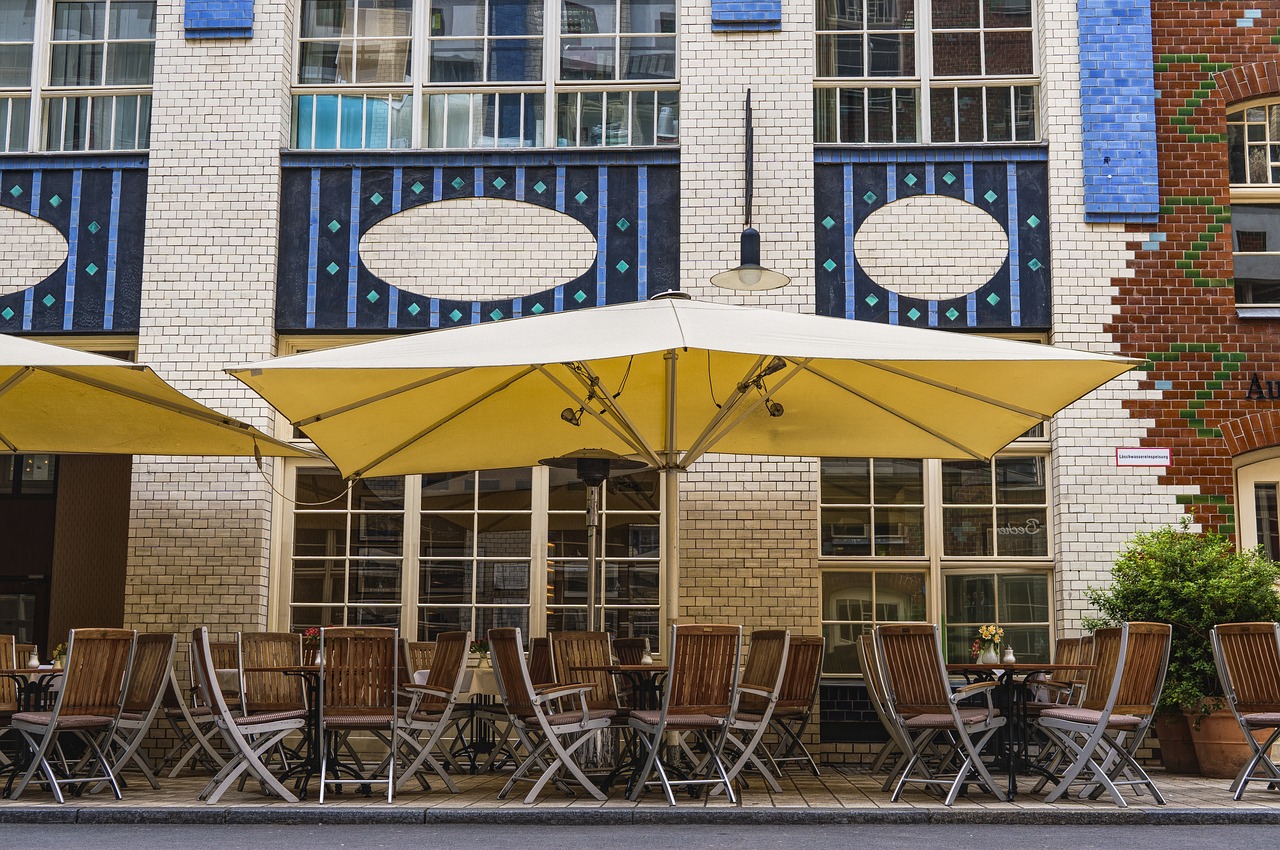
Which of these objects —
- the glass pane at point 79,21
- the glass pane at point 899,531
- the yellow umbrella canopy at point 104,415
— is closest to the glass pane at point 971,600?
the glass pane at point 899,531

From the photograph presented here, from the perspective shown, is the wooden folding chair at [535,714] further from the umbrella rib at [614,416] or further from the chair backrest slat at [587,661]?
the umbrella rib at [614,416]

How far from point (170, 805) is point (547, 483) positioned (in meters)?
4.19

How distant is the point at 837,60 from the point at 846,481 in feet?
11.1

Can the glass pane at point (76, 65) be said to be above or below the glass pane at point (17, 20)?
Answer: below

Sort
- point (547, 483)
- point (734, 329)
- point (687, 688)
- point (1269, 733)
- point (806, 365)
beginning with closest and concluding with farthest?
1. point (734, 329)
2. point (687, 688)
3. point (806, 365)
4. point (1269, 733)
5. point (547, 483)

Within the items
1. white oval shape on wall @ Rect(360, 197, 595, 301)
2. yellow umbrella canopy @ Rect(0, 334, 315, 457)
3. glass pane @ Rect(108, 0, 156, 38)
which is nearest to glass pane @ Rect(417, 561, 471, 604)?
yellow umbrella canopy @ Rect(0, 334, 315, 457)

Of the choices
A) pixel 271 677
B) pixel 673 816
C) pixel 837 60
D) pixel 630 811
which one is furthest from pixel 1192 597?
pixel 271 677

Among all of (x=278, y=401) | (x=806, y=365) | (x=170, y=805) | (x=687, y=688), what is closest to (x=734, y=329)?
(x=806, y=365)

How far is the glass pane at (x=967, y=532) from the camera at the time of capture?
10.6 m

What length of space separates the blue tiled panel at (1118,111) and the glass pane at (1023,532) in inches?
90.5

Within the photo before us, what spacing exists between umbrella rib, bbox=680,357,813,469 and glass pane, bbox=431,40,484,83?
14.2ft

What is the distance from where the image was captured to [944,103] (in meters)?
11.2

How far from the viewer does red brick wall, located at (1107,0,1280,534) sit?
10.5 metres

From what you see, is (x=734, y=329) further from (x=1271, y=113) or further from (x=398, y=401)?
(x=1271, y=113)
